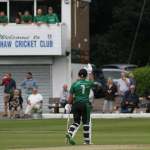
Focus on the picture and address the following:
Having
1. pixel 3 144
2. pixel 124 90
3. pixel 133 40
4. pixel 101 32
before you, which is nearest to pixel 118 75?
pixel 124 90

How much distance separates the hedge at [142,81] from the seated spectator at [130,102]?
17.5 ft

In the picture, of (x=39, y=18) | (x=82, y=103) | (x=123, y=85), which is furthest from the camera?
(x=39, y=18)

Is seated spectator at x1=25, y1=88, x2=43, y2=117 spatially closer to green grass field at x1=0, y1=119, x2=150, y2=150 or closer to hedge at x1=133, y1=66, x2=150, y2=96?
green grass field at x1=0, y1=119, x2=150, y2=150

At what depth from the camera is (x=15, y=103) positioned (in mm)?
39031

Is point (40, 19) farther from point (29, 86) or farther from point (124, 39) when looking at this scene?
point (124, 39)

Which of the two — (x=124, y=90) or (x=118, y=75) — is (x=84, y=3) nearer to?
(x=118, y=75)

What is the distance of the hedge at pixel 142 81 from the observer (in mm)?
44969

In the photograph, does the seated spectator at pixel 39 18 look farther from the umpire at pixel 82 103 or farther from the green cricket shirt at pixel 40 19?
the umpire at pixel 82 103

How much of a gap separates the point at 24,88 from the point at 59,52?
435 cm

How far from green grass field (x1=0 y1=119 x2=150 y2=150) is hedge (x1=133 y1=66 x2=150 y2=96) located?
9275 millimetres

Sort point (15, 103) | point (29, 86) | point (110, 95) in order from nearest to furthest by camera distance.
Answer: point (15, 103)
point (110, 95)
point (29, 86)

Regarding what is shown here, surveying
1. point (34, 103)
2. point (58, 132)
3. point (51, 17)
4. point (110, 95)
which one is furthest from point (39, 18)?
point (58, 132)

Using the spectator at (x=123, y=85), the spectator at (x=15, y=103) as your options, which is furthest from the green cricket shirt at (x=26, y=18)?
the spectator at (x=15, y=103)

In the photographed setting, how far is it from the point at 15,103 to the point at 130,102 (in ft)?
16.9
